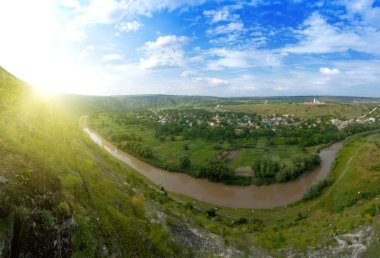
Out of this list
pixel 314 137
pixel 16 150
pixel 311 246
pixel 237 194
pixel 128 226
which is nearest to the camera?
pixel 16 150

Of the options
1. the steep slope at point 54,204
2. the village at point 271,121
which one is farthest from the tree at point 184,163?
the village at point 271,121

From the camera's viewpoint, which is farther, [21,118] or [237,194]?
[237,194]

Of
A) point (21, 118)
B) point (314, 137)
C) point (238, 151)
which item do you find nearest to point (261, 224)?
point (21, 118)

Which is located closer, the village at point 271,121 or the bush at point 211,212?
the bush at point 211,212

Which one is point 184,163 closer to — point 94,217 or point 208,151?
point 208,151

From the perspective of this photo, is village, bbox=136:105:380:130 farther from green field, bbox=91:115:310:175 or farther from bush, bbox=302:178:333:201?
bush, bbox=302:178:333:201

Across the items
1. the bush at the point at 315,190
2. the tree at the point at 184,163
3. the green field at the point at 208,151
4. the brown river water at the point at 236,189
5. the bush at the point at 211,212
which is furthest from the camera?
the green field at the point at 208,151

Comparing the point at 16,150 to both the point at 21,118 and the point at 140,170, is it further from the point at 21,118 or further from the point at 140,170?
the point at 140,170

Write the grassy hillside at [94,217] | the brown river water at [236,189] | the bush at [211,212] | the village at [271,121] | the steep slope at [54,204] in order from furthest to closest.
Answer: the village at [271,121] → the brown river water at [236,189] → the bush at [211,212] → the grassy hillside at [94,217] → the steep slope at [54,204]

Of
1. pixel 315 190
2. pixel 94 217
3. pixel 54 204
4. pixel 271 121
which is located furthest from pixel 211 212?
pixel 271 121

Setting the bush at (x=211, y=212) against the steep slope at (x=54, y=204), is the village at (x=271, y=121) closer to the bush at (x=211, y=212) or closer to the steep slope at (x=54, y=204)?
the bush at (x=211, y=212)
